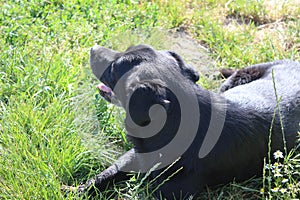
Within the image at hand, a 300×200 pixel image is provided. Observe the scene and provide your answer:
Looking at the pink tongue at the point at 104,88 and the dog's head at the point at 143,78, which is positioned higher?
the dog's head at the point at 143,78

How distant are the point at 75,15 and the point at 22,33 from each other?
68 centimetres

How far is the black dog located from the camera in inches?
130

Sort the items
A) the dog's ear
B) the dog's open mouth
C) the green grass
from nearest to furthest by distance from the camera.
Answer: the dog's ear < the green grass < the dog's open mouth

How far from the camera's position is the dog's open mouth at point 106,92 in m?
3.87

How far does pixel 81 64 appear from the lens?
4773mm

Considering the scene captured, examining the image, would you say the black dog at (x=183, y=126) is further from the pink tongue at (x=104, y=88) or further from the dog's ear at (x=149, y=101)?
the pink tongue at (x=104, y=88)

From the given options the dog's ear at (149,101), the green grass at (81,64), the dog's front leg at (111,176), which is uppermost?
the dog's ear at (149,101)

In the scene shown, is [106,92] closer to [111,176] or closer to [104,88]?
[104,88]

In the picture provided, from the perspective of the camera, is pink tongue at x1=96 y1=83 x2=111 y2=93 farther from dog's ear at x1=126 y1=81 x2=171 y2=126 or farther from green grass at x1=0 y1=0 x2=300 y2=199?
dog's ear at x1=126 y1=81 x2=171 y2=126

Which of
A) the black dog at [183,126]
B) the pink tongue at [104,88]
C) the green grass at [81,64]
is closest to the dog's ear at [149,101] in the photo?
the black dog at [183,126]

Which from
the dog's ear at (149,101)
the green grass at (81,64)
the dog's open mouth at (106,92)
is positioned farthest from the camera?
the dog's open mouth at (106,92)

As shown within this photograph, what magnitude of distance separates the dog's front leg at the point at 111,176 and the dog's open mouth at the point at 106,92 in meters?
0.44

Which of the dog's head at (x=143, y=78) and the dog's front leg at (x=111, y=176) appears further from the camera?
the dog's front leg at (x=111, y=176)

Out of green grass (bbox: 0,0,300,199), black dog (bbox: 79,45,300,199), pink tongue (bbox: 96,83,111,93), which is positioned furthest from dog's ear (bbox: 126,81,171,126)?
pink tongue (bbox: 96,83,111,93)
